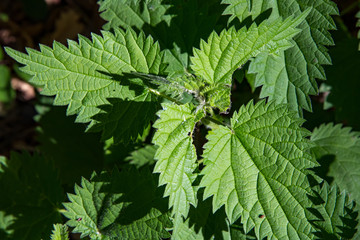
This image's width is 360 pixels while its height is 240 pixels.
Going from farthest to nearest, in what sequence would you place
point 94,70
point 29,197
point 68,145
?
point 68,145 → point 29,197 → point 94,70

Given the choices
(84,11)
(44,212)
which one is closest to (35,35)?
(84,11)

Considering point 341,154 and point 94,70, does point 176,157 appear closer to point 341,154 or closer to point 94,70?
point 94,70

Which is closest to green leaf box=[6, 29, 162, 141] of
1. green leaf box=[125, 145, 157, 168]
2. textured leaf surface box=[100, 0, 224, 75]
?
textured leaf surface box=[100, 0, 224, 75]

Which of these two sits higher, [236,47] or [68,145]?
[236,47]

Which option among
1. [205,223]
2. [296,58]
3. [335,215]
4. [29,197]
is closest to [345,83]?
[296,58]

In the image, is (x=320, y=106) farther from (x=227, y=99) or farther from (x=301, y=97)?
(x=227, y=99)

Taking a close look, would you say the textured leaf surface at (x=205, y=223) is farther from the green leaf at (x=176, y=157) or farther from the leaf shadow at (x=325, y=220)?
the leaf shadow at (x=325, y=220)

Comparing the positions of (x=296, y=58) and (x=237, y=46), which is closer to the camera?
(x=237, y=46)
